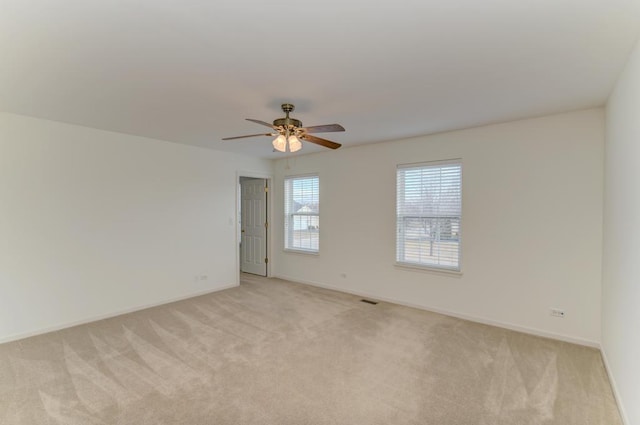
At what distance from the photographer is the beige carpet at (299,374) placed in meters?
2.15

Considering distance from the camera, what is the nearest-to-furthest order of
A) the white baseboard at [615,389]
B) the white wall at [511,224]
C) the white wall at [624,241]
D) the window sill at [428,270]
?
the white wall at [624,241] → the white baseboard at [615,389] → the white wall at [511,224] → the window sill at [428,270]

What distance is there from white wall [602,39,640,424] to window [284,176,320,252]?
155 inches

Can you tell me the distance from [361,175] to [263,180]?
2351 millimetres

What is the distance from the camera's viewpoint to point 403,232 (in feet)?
15.1

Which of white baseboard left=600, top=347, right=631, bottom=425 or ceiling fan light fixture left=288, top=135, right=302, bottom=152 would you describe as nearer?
white baseboard left=600, top=347, right=631, bottom=425

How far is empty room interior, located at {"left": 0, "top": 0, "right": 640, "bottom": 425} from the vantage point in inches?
74.9

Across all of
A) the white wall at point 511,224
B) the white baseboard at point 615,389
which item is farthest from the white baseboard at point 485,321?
the white baseboard at point 615,389

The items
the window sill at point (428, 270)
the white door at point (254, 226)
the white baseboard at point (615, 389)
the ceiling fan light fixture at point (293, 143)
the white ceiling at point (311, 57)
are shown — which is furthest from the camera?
the white door at point (254, 226)

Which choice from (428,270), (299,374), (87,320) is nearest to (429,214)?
(428,270)

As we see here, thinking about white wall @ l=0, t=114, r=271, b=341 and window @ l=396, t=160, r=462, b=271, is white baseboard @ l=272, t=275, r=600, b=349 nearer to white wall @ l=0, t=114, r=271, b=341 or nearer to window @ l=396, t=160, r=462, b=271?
window @ l=396, t=160, r=462, b=271

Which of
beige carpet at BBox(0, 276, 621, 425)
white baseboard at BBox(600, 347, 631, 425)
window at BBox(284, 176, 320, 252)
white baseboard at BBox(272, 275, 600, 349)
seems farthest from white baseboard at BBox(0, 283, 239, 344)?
white baseboard at BBox(600, 347, 631, 425)

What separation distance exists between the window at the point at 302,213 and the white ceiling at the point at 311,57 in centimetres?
248

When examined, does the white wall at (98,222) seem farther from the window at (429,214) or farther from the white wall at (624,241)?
the white wall at (624,241)

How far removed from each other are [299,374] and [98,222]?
336cm
